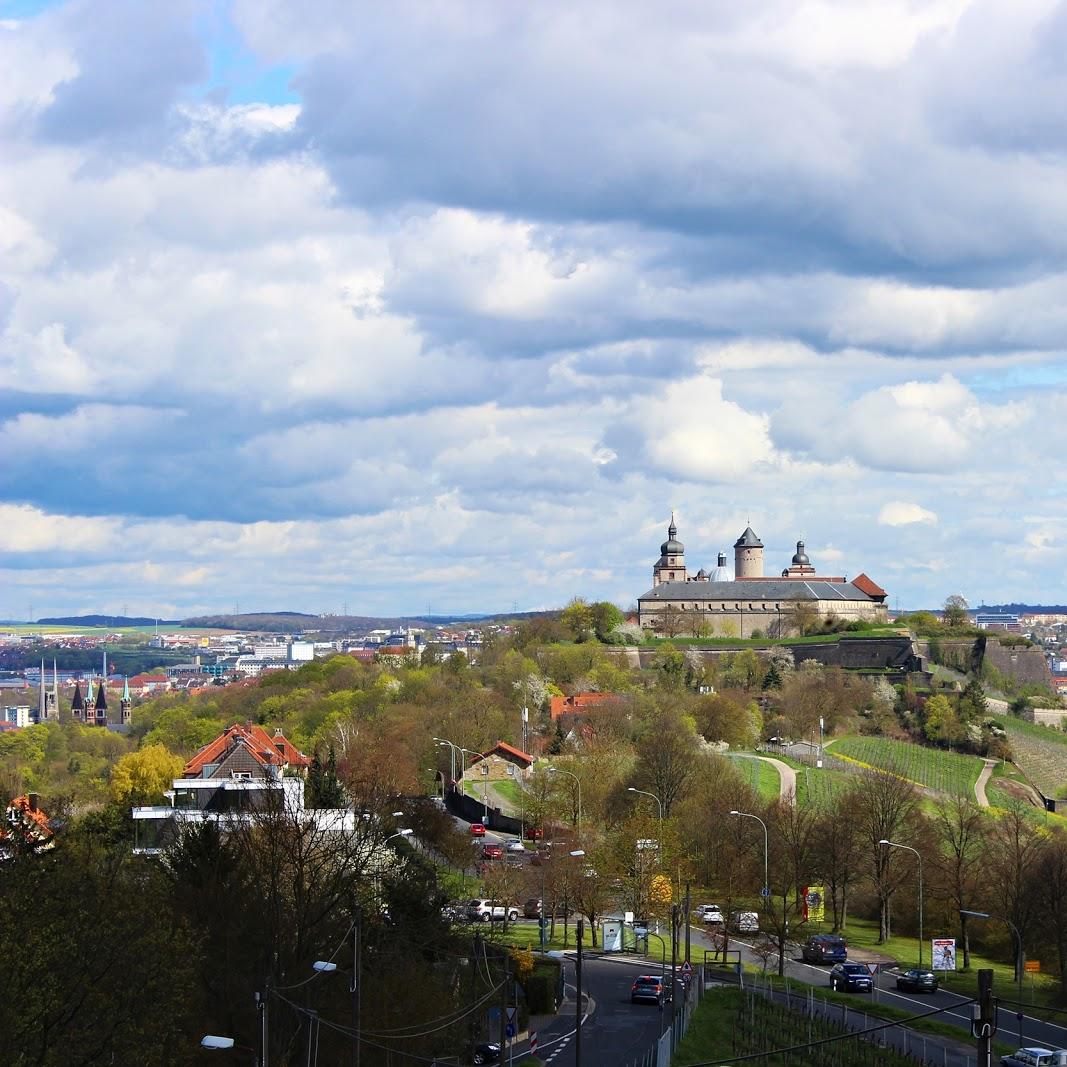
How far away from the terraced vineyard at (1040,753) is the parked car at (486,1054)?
119m

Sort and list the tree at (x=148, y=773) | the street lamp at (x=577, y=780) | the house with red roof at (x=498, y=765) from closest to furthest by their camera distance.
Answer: the street lamp at (x=577, y=780), the tree at (x=148, y=773), the house with red roof at (x=498, y=765)

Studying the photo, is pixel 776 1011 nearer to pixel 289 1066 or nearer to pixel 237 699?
pixel 289 1066

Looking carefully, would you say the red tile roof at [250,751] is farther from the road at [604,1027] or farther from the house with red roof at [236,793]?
the road at [604,1027]

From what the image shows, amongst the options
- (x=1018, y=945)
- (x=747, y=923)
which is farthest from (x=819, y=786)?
(x=1018, y=945)

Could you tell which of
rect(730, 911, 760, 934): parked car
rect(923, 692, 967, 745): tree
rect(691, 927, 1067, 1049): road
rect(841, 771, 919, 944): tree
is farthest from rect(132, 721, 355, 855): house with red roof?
rect(923, 692, 967, 745): tree

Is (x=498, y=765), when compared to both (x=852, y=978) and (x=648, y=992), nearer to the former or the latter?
(x=852, y=978)

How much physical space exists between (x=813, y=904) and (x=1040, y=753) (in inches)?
4041

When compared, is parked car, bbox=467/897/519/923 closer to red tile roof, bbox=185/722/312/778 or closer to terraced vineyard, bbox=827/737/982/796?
red tile roof, bbox=185/722/312/778

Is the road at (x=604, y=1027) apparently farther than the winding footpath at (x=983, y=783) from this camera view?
No

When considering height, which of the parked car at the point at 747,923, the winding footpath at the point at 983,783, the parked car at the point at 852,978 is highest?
the parked car at the point at 852,978

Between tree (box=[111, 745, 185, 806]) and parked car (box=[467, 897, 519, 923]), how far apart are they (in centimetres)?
3623

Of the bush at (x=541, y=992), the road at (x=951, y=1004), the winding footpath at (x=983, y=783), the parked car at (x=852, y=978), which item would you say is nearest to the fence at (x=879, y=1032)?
the parked car at (x=852, y=978)

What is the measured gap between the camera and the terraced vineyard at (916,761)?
146 m

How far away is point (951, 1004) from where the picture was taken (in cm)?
6450
